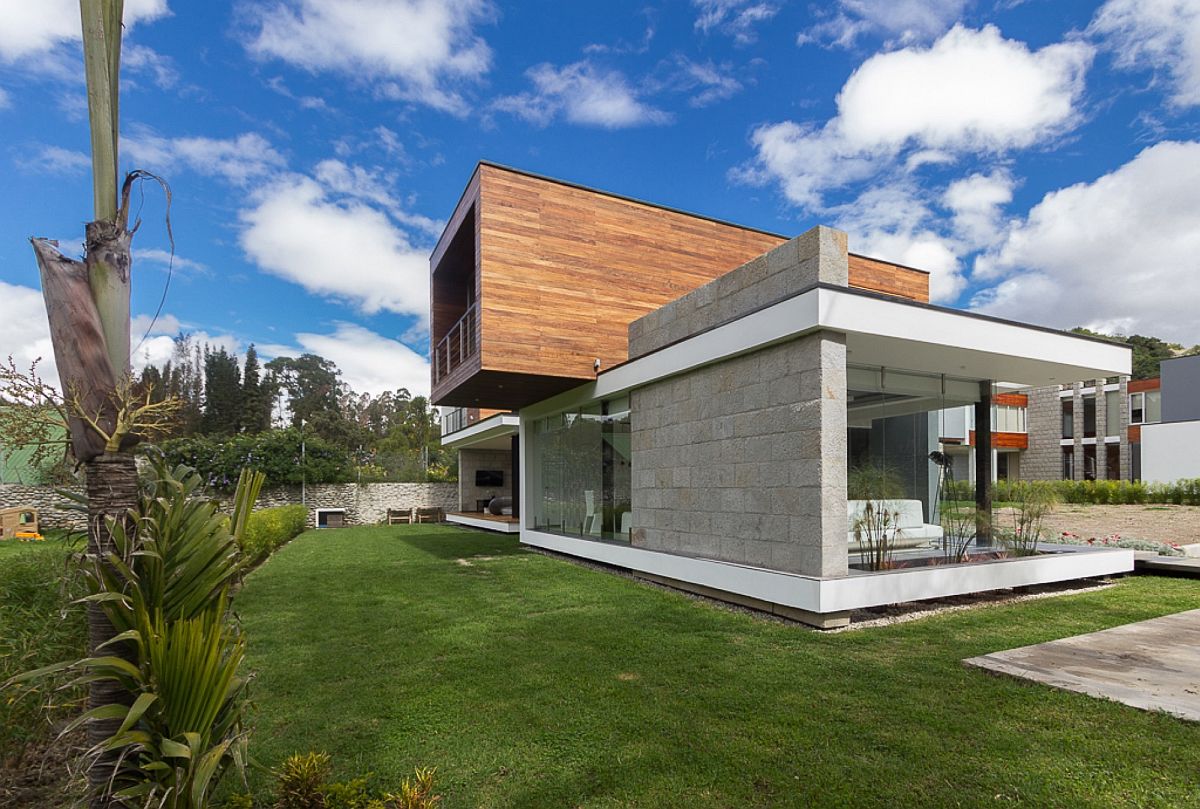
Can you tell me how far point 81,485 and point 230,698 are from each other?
1430mm

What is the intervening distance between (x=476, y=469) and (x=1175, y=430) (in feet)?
91.4

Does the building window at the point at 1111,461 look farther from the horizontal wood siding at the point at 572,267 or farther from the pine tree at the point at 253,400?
the pine tree at the point at 253,400

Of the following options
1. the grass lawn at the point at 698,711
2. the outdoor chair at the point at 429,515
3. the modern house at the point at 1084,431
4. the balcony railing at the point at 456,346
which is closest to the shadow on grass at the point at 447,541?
the balcony railing at the point at 456,346

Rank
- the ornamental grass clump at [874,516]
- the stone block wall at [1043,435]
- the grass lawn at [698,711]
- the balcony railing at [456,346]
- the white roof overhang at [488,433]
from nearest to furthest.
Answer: the grass lawn at [698,711] → the ornamental grass clump at [874,516] → the balcony railing at [456,346] → the white roof overhang at [488,433] → the stone block wall at [1043,435]

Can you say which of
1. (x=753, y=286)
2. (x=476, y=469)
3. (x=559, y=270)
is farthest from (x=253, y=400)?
(x=753, y=286)

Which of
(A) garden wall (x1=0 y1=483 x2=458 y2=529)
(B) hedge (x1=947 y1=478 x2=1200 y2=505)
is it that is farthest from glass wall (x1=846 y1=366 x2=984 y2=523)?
(A) garden wall (x1=0 y1=483 x2=458 y2=529)

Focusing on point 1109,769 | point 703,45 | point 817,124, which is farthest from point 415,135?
point 1109,769

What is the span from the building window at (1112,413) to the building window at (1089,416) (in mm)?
678

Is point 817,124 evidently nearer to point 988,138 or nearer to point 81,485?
point 988,138

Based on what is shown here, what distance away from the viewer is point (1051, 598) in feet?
24.7

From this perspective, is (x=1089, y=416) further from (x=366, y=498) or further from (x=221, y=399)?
(x=221, y=399)

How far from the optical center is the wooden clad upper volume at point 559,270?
952 cm

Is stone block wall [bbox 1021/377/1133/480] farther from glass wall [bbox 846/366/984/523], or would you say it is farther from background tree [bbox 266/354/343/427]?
background tree [bbox 266/354/343/427]

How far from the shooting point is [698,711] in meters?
3.91
